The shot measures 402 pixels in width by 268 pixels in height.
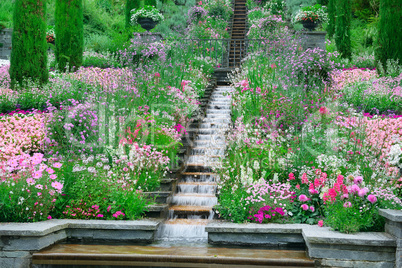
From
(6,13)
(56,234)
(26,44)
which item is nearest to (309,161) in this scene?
(56,234)

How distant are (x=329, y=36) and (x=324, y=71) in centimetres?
814

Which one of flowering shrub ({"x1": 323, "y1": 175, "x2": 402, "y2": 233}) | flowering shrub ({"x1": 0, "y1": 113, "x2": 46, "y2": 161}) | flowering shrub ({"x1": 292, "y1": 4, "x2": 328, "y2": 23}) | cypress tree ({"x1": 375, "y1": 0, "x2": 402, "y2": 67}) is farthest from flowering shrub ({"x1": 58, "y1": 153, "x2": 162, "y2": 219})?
flowering shrub ({"x1": 292, "y1": 4, "x2": 328, "y2": 23})

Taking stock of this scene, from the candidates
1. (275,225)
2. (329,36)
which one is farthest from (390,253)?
(329,36)

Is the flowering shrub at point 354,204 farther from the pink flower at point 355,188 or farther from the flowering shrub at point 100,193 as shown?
the flowering shrub at point 100,193

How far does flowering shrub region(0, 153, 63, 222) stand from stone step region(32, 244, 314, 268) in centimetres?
65

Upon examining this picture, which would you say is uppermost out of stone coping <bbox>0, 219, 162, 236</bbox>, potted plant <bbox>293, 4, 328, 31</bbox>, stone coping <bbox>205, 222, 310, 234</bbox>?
potted plant <bbox>293, 4, 328, 31</bbox>

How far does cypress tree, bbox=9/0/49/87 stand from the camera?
9.08 meters

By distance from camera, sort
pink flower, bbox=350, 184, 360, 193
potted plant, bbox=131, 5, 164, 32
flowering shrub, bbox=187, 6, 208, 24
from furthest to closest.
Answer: flowering shrub, bbox=187, 6, 208, 24 < potted plant, bbox=131, 5, 164, 32 < pink flower, bbox=350, 184, 360, 193

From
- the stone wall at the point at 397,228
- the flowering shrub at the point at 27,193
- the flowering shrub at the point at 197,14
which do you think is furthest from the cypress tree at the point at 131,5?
the stone wall at the point at 397,228

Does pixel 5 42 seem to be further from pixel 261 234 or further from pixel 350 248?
pixel 350 248

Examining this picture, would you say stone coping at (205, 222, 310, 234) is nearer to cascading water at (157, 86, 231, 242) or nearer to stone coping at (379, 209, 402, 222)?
cascading water at (157, 86, 231, 242)

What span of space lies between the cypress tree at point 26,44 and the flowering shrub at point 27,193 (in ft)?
14.5

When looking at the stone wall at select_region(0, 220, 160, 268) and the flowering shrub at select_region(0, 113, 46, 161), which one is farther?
the flowering shrub at select_region(0, 113, 46, 161)

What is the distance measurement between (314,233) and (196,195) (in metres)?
2.32
